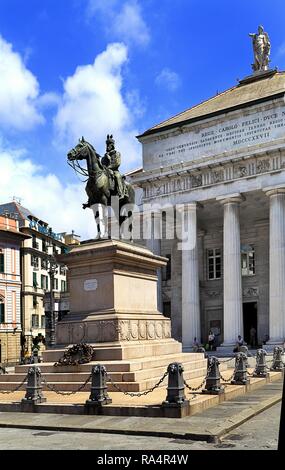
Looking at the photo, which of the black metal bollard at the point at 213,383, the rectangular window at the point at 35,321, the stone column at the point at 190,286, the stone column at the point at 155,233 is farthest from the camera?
the rectangular window at the point at 35,321

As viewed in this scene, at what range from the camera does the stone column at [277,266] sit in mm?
40281

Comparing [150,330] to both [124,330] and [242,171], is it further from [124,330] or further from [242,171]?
[242,171]

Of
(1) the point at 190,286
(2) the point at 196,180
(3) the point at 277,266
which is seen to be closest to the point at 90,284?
(3) the point at 277,266

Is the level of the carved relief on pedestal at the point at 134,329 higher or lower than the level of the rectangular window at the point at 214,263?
lower

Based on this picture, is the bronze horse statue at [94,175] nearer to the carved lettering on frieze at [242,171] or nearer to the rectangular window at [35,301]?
the carved lettering on frieze at [242,171]

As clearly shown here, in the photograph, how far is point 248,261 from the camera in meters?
48.8

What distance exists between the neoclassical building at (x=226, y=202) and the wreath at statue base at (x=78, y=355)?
26193 millimetres

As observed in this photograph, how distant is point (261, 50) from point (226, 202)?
1682 centimetres

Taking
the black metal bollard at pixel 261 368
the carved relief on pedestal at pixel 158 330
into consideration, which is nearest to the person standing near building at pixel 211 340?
the black metal bollard at pixel 261 368

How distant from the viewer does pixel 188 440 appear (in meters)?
10.0

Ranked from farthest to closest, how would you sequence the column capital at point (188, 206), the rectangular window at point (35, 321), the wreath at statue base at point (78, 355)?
the rectangular window at point (35, 321)
the column capital at point (188, 206)
the wreath at statue base at point (78, 355)

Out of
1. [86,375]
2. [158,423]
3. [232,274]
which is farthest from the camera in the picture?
[232,274]
